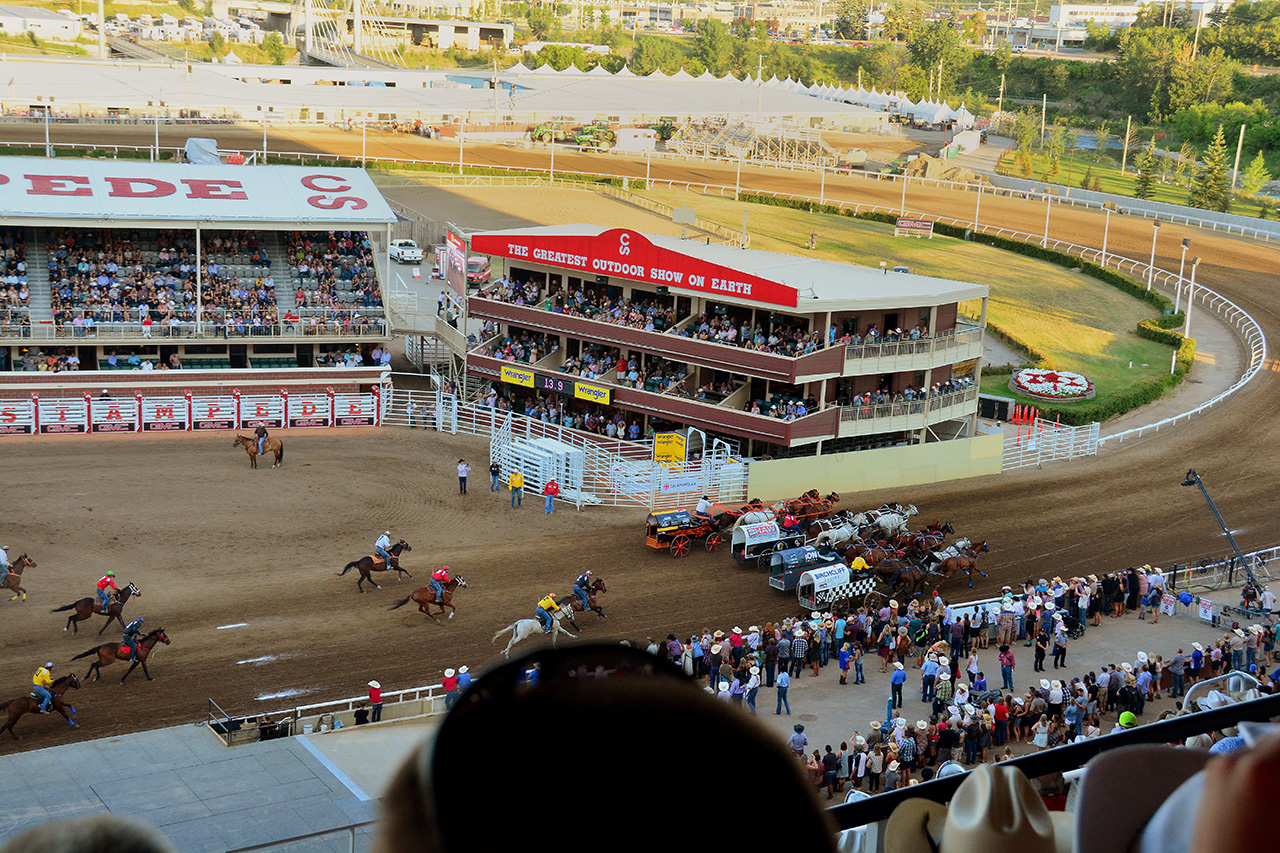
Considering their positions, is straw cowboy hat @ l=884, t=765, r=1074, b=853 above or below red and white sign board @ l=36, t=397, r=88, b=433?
above

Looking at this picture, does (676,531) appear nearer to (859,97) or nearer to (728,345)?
(728,345)

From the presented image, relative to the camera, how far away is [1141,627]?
2756 centimetres

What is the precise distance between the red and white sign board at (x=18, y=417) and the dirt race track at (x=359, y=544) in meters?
0.72

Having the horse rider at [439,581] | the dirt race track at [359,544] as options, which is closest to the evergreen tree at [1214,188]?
the dirt race track at [359,544]

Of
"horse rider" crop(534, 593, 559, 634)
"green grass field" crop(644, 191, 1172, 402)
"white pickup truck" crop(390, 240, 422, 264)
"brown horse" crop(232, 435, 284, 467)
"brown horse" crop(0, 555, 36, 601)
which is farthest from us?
"white pickup truck" crop(390, 240, 422, 264)

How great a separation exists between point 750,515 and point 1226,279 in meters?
53.1

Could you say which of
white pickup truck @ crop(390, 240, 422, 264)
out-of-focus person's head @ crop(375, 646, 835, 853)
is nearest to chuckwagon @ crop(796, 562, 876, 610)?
out-of-focus person's head @ crop(375, 646, 835, 853)

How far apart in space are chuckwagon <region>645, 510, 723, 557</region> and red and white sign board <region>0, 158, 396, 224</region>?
68.9 feet

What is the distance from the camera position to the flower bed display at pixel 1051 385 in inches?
1906

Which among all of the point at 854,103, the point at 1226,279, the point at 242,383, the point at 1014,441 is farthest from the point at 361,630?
the point at 854,103

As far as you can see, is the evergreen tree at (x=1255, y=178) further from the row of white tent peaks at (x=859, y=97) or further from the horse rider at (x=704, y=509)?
the horse rider at (x=704, y=509)

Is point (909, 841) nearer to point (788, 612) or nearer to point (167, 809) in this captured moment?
point (167, 809)

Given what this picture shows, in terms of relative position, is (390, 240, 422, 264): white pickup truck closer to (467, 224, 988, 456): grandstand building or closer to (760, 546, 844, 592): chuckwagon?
(467, 224, 988, 456): grandstand building

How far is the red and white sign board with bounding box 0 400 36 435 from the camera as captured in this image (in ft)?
118
